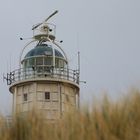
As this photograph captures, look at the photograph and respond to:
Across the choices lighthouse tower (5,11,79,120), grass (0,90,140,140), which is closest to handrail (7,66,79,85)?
lighthouse tower (5,11,79,120)

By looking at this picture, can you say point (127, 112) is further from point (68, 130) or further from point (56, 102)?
point (56, 102)

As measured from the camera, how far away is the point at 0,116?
5.89 metres

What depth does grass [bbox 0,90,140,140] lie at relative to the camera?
4.67 m

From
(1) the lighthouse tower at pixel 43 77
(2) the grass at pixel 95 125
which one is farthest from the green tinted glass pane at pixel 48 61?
(2) the grass at pixel 95 125

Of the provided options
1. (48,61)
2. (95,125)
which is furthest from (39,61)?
(95,125)

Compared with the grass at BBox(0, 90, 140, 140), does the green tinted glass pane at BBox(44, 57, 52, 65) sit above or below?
above

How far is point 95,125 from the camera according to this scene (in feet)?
16.1

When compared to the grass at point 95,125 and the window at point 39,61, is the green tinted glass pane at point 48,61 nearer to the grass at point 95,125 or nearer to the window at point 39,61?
the window at point 39,61

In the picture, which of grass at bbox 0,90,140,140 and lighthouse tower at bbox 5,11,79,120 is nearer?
grass at bbox 0,90,140,140

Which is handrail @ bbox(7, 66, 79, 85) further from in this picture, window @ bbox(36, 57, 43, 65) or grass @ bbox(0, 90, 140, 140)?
grass @ bbox(0, 90, 140, 140)

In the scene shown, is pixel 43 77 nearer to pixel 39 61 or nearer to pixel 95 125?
pixel 39 61

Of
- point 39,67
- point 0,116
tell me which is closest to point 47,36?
point 39,67

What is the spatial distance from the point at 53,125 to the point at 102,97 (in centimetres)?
72

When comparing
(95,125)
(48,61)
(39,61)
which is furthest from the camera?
(48,61)
